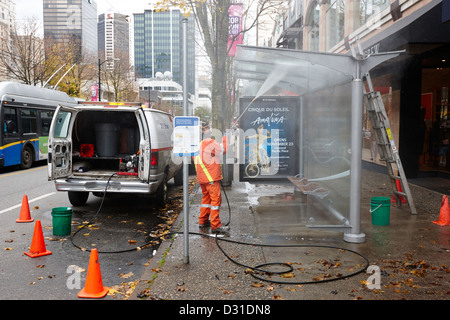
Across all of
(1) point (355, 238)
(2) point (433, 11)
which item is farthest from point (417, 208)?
(2) point (433, 11)

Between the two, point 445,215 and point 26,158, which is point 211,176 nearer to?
point 445,215

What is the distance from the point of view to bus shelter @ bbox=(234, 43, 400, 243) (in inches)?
244

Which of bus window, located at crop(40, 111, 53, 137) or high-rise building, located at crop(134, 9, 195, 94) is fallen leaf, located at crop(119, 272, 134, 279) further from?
high-rise building, located at crop(134, 9, 195, 94)

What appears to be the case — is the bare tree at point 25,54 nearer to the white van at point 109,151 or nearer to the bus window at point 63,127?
the white van at point 109,151

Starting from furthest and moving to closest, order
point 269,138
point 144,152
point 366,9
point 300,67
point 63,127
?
point 366,9 → point 269,138 → point 63,127 → point 144,152 → point 300,67

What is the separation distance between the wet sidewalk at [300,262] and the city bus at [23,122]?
11.2 m

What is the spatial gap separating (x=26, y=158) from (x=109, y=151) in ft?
29.6

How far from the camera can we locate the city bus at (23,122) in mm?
16250

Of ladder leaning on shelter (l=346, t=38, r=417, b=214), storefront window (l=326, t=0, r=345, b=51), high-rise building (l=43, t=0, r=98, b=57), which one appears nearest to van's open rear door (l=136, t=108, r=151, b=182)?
ladder leaning on shelter (l=346, t=38, r=417, b=214)

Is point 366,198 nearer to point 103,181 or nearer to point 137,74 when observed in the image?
point 103,181

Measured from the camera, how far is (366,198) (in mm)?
A: 9883

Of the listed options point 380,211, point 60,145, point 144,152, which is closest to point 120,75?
Result: point 60,145

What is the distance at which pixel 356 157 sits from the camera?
6.25 meters

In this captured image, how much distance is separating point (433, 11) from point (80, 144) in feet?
27.5
